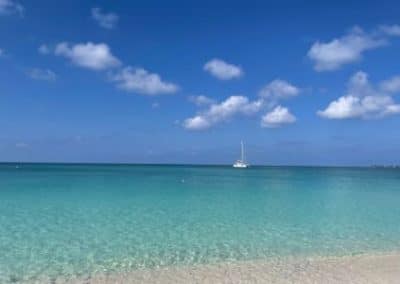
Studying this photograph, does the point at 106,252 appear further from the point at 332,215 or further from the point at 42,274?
the point at 332,215

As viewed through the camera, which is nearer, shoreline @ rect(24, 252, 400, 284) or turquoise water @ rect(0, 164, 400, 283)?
shoreline @ rect(24, 252, 400, 284)

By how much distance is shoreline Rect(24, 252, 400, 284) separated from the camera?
8578 mm

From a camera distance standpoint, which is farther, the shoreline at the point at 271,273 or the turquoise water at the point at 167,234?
the turquoise water at the point at 167,234

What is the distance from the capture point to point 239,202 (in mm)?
25016

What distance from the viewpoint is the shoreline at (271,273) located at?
858 centimetres

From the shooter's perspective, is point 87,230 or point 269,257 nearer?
point 269,257

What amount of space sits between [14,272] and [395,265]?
911 cm

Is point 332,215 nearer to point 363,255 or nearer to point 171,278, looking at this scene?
point 363,255

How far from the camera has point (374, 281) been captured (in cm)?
854

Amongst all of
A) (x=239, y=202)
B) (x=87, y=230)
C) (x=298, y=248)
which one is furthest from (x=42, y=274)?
(x=239, y=202)

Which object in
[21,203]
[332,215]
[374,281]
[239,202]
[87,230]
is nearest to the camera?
[374,281]

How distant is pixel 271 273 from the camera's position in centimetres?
911

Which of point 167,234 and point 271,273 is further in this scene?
point 167,234

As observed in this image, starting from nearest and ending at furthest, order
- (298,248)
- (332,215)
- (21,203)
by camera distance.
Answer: (298,248), (332,215), (21,203)
